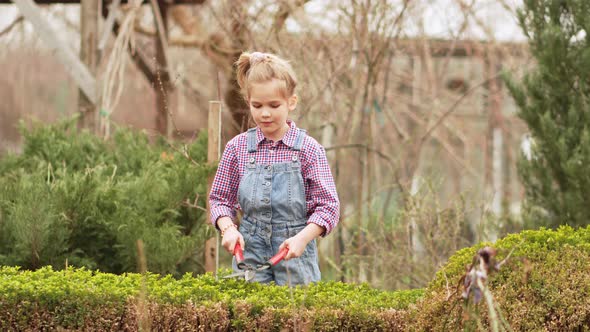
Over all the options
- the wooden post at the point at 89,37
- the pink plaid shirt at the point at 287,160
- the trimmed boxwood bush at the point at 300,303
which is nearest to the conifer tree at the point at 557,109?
the trimmed boxwood bush at the point at 300,303

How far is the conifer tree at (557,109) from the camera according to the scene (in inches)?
232

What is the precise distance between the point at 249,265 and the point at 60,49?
4.52 meters

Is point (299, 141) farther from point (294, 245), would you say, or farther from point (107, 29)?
point (107, 29)

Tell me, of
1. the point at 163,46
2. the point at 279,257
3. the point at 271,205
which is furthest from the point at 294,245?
the point at 163,46

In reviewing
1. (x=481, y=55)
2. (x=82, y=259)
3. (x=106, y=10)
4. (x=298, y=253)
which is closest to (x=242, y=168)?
(x=298, y=253)

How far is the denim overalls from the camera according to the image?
3537 millimetres

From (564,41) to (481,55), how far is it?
518cm

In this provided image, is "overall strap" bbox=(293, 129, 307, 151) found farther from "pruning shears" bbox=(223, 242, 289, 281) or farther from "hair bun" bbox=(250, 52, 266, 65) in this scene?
"pruning shears" bbox=(223, 242, 289, 281)

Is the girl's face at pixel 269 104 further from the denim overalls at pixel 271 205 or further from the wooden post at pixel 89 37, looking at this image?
the wooden post at pixel 89 37

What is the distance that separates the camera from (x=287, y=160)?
3.57 m

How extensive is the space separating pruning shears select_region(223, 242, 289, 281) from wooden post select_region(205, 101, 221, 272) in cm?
96

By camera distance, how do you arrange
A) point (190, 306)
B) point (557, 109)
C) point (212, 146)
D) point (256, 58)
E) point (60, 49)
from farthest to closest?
1. point (60, 49)
2. point (557, 109)
3. point (212, 146)
4. point (256, 58)
5. point (190, 306)

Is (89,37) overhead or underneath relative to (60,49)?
overhead

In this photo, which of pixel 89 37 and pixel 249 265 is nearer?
pixel 249 265
